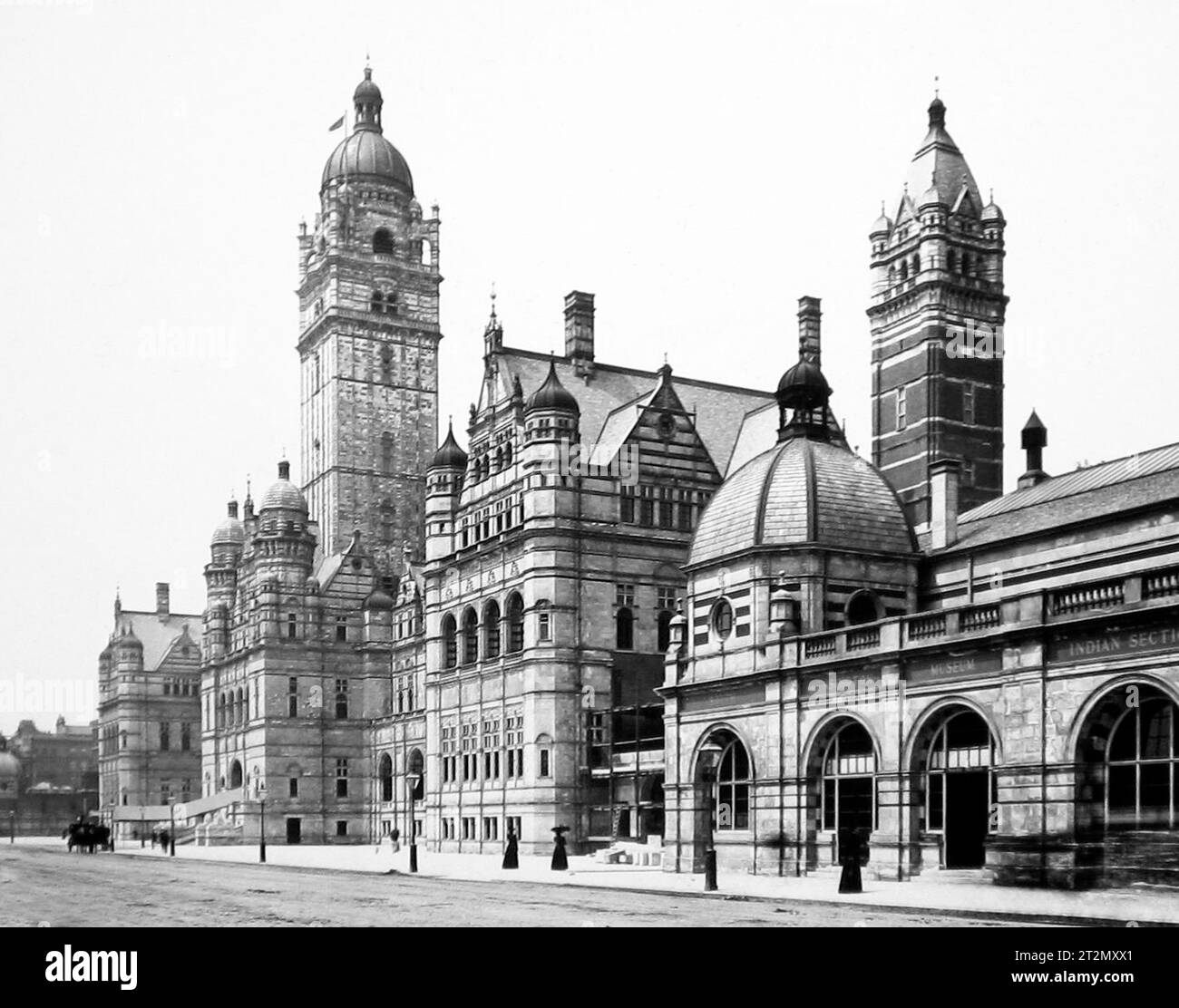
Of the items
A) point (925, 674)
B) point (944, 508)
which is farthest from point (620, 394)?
point (925, 674)

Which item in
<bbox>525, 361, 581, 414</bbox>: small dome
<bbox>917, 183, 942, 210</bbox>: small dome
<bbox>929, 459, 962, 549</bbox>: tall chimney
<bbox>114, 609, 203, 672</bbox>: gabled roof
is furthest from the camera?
<bbox>114, 609, 203, 672</bbox>: gabled roof

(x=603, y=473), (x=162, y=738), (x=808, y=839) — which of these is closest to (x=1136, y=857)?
(x=808, y=839)

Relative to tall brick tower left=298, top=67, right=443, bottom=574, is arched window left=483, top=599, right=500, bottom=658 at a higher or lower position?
lower

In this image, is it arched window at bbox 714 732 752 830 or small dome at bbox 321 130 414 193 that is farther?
small dome at bbox 321 130 414 193

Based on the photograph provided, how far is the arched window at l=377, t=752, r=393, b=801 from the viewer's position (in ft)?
328

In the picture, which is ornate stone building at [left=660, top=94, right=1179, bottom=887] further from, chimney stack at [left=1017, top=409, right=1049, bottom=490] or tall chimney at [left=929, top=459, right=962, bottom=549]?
chimney stack at [left=1017, top=409, right=1049, bottom=490]

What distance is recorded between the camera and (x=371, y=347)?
375 feet

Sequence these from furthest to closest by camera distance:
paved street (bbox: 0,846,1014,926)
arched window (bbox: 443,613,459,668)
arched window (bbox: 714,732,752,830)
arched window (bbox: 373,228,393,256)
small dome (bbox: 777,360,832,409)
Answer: arched window (bbox: 373,228,393,256) → arched window (bbox: 443,613,459,668) → small dome (bbox: 777,360,832,409) → arched window (bbox: 714,732,752,830) → paved street (bbox: 0,846,1014,926)

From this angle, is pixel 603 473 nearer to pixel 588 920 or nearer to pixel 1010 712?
pixel 1010 712

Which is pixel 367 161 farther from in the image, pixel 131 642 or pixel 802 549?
pixel 802 549

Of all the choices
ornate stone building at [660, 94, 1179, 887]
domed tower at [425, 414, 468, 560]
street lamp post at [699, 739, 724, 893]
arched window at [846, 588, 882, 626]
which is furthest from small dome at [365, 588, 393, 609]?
arched window at [846, 588, 882, 626]

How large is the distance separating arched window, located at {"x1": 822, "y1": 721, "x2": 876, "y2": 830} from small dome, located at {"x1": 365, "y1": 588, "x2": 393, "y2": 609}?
6275 centimetres

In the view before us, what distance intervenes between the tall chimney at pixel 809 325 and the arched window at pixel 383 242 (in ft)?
132

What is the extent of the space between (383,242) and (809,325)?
41070 millimetres
